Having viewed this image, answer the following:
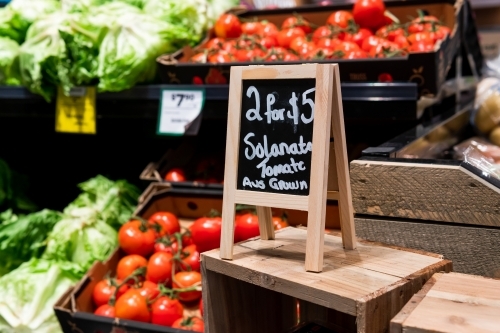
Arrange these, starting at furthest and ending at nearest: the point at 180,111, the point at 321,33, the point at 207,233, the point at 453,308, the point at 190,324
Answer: the point at 321,33 → the point at 180,111 → the point at 207,233 → the point at 190,324 → the point at 453,308

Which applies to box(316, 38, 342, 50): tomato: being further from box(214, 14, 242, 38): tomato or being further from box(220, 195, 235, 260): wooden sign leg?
box(220, 195, 235, 260): wooden sign leg

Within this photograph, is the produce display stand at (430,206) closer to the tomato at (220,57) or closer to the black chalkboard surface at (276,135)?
the black chalkboard surface at (276,135)

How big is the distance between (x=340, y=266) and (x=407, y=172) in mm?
307

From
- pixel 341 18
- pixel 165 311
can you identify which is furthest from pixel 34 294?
pixel 341 18

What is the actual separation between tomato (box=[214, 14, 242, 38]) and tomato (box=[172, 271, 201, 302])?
1093 mm

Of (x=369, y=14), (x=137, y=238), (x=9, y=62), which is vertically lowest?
(x=137, y=238)

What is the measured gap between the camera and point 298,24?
2.32 meters

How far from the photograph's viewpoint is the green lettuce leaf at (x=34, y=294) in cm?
190

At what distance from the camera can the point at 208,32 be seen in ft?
8.21

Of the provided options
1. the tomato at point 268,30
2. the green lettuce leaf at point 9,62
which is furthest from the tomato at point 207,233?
the green lettuce leaf at point 9,62

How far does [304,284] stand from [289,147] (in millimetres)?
247

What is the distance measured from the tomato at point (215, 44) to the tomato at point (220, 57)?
0.25 ft

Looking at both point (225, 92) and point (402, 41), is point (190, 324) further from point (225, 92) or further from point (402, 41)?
point (402, 41)

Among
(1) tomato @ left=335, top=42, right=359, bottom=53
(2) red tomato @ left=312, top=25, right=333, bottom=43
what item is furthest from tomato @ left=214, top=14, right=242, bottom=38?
(1) tomato @ left=335, top=42, right=359, bottom=53
